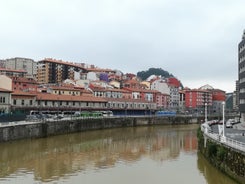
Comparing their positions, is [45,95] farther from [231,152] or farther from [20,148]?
[231,152]

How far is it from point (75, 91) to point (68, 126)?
45.1 meters

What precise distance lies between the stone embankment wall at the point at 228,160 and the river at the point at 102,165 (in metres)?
0.67

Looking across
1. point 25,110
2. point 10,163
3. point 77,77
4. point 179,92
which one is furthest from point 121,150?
point 179,92

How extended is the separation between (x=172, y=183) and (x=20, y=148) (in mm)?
27080

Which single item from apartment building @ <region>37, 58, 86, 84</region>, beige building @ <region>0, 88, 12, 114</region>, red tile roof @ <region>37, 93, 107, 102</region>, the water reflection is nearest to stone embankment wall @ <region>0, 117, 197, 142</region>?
the water reflection

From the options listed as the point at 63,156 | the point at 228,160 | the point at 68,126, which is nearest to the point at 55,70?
the point at 68,126

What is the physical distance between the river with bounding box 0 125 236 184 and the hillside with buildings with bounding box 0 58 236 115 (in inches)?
1238

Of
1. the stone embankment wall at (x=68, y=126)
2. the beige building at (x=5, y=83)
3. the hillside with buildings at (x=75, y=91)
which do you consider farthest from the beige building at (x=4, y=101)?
the beige building at (x=5, y=83)

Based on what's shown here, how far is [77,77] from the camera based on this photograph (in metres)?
174

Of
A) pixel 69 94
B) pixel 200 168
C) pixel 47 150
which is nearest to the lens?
pixel 200 168

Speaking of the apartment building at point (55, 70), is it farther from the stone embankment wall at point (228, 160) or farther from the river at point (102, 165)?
the stone embankment wall at point (228, 160)

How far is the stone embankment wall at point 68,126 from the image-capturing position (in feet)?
192

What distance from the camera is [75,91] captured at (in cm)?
12512

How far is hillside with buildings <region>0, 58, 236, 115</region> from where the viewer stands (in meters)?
98.6
